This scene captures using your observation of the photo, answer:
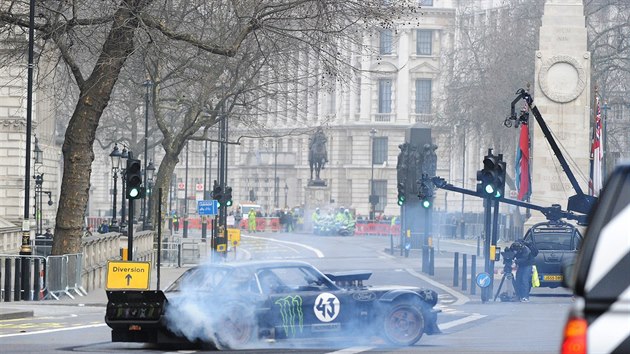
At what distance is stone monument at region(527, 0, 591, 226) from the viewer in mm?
54000

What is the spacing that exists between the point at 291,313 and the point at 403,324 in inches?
66.0

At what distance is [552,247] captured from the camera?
37.4 metres

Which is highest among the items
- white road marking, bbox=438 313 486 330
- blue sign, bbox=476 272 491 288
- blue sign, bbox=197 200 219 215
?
blue sign, bbox=197 200 219 215

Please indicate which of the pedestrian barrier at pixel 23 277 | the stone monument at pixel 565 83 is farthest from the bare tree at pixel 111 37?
the stone monument at pixel 565 83

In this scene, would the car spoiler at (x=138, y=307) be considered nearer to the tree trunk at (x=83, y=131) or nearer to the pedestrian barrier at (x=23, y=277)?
the tree trunk at (x=83, y=131)

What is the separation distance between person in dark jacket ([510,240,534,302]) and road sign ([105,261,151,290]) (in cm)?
966

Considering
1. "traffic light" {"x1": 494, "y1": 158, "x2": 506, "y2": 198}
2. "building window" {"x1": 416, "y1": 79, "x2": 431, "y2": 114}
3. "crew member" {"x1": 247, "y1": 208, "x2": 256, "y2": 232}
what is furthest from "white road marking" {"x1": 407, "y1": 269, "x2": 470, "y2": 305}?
"building window" {"x1": 416, "y1": 79, "x2": 431, "y2": 114}

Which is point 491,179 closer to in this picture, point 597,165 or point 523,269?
point 523,269

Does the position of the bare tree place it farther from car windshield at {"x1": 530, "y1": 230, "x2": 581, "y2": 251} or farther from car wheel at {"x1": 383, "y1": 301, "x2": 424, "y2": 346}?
car wheel at {"x1": 383, "y1": 301, "x2": 424, "y2": 346}

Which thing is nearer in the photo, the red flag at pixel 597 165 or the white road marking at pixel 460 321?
the white road marking at pixel 460 321

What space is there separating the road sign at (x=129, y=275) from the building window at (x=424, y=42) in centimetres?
11867

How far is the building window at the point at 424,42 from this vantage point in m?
145

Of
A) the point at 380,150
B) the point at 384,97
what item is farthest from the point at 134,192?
the point at 384,97

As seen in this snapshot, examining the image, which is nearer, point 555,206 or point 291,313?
point 291,313
